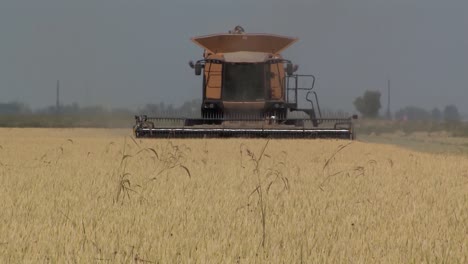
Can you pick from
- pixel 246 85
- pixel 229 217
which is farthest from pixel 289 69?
pixel 229 217

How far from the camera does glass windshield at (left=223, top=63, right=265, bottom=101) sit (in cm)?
1477

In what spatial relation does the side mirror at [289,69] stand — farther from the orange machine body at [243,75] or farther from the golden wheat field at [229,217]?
the golden wheat field at [229,217]

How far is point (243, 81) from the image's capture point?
14906mm

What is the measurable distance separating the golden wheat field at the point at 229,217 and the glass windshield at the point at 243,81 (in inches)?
333

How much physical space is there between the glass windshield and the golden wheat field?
333 inches

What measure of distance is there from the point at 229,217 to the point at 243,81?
38.4 feet

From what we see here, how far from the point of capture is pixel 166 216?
331 cm

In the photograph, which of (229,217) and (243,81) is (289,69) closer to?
(243,81)

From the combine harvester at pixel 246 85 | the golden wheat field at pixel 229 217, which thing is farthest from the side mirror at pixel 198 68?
the golden wheat field at pixel 229 217

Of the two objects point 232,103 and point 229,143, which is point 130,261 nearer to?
point 229,143

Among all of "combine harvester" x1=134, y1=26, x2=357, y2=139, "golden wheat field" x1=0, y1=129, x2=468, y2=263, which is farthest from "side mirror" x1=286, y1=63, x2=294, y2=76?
"golden wheat field" x1=0, y1=129, x2=468, y2=263

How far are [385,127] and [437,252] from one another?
43789mm

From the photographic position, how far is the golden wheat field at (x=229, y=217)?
2408 millimetres

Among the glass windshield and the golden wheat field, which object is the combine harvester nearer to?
the glass windshield
